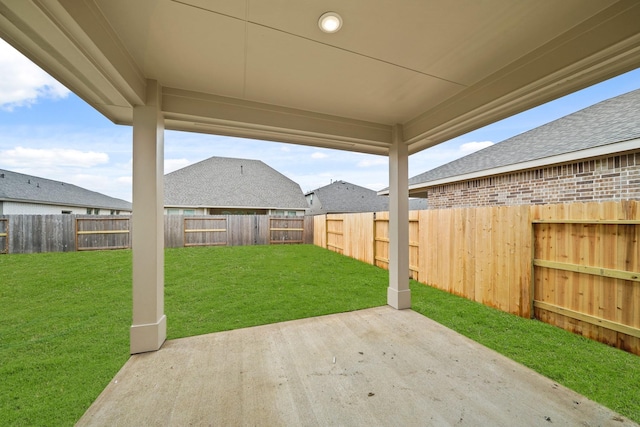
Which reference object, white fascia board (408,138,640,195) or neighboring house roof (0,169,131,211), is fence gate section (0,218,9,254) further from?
white fascia board (408,138,640,195)

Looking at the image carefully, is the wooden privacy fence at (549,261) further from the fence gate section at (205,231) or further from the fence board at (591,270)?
the fence gate section at (205,231)

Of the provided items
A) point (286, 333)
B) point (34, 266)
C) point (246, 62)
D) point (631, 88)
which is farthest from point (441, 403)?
point (34, 266)

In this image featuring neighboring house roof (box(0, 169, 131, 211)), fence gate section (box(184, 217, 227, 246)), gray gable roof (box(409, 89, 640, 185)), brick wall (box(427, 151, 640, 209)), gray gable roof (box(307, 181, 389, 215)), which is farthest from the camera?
gray gable roof (box(307, 181, 389, 215))

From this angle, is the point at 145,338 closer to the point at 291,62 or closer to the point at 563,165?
the point at 291,62

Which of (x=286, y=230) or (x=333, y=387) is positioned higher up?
(x=286, y=230)

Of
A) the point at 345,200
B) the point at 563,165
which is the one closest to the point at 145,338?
the point at 563,165

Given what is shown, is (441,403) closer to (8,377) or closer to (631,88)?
(8,377)

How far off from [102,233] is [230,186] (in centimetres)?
742

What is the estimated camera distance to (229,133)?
3.04 meters

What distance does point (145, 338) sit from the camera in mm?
2404

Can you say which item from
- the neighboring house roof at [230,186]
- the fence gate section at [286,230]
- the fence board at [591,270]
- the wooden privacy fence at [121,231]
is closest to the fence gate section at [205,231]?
the wooden privacy fence at [121,231]

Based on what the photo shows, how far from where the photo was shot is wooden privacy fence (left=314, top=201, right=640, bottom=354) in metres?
2.50

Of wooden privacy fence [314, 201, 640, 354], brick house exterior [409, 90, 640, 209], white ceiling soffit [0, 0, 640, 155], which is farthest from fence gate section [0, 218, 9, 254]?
brick house exterior [409, 90, 640, 209]

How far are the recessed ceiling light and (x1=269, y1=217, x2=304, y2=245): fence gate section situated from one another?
10.5 meters
